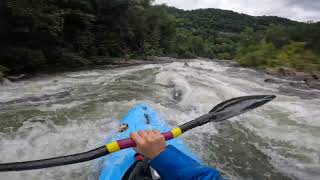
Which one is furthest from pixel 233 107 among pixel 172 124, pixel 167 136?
pixel 172 124

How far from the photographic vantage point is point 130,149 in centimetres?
340

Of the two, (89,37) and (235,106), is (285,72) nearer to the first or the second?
(89,37)

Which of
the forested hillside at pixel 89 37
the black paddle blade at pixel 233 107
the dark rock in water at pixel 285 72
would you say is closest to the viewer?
the black paddle blade at pixel 233 107

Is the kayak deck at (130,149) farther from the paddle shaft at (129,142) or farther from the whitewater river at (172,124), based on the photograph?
the paddle shaft at (129,142)

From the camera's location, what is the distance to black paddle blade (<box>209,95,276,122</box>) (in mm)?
2357

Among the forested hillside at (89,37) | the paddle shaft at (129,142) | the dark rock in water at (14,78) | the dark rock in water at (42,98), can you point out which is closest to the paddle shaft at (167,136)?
the paddle shaft at (129,142)

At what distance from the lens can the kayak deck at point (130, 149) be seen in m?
3.02

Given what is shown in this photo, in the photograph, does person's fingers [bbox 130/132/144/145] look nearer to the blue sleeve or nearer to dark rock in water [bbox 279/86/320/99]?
the blue sleeve

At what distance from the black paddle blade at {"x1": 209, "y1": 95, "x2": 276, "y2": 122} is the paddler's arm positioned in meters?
0.79

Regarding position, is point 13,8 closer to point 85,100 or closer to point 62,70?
point 62,70

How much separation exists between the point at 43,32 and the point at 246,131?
9858 mm

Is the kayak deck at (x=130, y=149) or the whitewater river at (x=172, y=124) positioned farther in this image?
the whitewater river at (x=172, y=124)

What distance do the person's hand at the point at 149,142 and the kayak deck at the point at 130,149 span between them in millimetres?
1553

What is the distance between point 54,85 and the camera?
9.69 m
